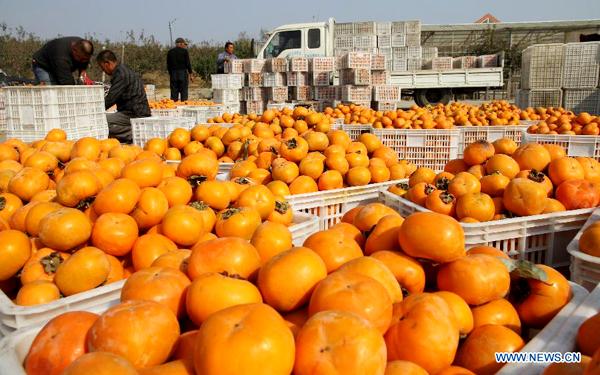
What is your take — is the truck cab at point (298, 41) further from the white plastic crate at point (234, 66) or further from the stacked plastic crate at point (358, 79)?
the stacked plastic crate at point (358, 79)

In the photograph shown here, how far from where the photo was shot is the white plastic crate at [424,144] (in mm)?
5488

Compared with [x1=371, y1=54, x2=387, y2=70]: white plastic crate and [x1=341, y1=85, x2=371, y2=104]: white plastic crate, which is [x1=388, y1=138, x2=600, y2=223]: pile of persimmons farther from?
[x1=371, y1=54, x2=387, y2=70]: white plastic crate

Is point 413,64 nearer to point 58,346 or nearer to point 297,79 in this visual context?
point 297,79

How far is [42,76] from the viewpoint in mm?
7820

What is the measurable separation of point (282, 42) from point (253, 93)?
341cm

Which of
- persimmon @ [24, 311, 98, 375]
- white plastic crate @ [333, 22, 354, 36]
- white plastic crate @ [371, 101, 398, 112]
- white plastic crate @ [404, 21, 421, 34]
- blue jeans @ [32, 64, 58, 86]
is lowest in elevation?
persimmon @ [24, 311, 98, 375]

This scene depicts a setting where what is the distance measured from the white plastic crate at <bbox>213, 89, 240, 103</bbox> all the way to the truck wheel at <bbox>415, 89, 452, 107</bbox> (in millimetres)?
7489

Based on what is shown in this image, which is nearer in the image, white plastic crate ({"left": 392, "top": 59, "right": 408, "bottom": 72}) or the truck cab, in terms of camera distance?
the truck cab

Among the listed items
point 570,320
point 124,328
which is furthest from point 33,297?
point 570,320

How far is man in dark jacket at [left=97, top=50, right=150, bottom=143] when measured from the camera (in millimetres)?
7332

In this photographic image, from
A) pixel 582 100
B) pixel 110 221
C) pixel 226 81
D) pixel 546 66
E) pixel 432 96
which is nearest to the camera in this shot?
pixel 110 221

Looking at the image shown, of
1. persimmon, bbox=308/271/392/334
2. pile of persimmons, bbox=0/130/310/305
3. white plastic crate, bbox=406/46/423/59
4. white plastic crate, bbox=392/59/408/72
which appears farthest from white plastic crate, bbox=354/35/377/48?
persimmon, bbox=308/271/392/334

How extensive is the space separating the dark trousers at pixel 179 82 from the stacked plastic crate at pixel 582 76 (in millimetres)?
10516

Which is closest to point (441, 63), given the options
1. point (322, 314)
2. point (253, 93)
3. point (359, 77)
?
point (359, 77)
